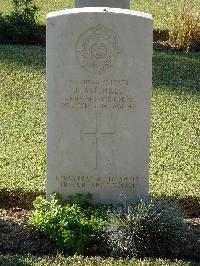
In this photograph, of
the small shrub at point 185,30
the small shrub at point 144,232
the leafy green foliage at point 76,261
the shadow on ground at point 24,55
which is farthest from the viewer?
the small shrub at point 185,30

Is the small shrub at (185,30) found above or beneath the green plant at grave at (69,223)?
above

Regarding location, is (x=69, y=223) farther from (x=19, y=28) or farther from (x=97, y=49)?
(x=19, y=28)

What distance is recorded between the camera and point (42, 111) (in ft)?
28.7

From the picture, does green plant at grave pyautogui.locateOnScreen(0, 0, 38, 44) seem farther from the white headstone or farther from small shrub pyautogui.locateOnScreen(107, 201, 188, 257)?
small shrub pyautogui.locateOnScreen(107, 201, 188, 257)

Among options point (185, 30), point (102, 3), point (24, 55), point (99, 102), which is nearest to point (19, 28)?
point (24, 55)

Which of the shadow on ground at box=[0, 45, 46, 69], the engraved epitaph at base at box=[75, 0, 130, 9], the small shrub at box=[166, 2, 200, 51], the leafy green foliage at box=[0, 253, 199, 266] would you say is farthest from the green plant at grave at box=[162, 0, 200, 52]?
the leafy green foliage at box=[0, 253, 199, 266]

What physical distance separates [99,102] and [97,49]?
0.45 m

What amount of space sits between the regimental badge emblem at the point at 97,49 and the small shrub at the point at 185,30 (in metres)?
6.09

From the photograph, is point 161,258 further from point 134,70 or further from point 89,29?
point 89,29

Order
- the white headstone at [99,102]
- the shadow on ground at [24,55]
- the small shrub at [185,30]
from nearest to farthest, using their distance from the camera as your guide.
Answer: the white headstone at [99,102] → the shadow on ground at [24,55] → the small shrub at [185,30]

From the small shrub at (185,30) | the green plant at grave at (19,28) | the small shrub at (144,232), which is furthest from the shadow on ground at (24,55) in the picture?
the small shrub at (144,232)

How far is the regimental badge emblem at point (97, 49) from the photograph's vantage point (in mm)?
5430

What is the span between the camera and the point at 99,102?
5.59 m

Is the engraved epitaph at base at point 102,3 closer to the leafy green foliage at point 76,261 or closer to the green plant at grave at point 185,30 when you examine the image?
the green plant at grave at point 185,30
